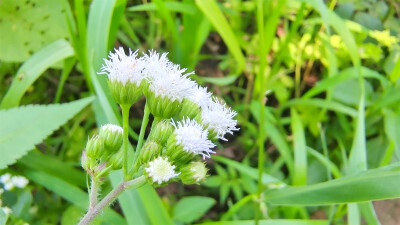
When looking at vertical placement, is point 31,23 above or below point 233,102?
above

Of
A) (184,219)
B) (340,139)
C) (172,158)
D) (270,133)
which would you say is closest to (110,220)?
(184,219)

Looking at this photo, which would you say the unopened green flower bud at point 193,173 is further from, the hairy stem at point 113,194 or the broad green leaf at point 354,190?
the broad green leaf at point 354,190

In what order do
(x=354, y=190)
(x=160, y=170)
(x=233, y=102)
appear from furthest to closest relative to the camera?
(x=233, y=102)
(x=354, y=190)
(x=160, y=170)

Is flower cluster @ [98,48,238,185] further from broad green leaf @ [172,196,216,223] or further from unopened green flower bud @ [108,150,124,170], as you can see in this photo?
broad green leaf @ [172,196,216,223]

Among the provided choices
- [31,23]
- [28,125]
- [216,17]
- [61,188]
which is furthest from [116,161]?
[31,23]

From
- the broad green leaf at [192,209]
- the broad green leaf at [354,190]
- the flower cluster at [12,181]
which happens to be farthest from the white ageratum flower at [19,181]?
the broad green leaf at [354,190]

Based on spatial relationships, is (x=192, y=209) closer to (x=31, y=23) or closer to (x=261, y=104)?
(x=261, y=104)
